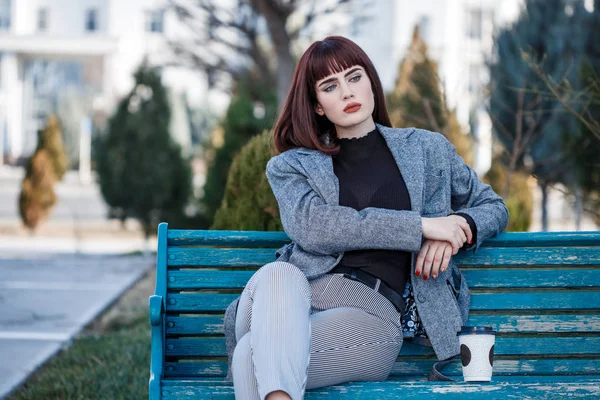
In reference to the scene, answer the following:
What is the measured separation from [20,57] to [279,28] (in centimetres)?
3656

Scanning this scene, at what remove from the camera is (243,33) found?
46.9 ft

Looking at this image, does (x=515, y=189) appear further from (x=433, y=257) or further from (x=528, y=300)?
(x=433, y=257)

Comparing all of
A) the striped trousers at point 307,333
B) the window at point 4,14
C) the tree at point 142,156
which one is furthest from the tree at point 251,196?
the window at point 4,14

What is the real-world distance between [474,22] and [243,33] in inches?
959

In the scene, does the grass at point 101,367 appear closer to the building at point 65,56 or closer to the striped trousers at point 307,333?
the striped trousers at point 307,333

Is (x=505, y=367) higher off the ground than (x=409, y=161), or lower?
lower

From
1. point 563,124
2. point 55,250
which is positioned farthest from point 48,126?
point 563,124

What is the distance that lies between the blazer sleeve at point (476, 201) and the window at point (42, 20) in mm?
45711

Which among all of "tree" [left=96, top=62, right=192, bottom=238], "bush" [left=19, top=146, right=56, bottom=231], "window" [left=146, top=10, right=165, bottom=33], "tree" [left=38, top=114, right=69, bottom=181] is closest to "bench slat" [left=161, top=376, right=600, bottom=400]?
"tree" [left=96, top=62, right=192, bottom=238]

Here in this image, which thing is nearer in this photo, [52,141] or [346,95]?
[346,95]

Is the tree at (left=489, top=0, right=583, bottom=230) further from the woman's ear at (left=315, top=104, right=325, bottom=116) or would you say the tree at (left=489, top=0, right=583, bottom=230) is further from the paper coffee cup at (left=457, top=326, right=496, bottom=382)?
the paper coffee cup at (left=457, top=326, right=496, bottom=382)

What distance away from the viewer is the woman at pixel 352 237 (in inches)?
102

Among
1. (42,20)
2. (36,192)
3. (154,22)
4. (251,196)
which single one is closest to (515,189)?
(36,192)

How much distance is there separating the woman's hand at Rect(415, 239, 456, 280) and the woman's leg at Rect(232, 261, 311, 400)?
15.5 inches
